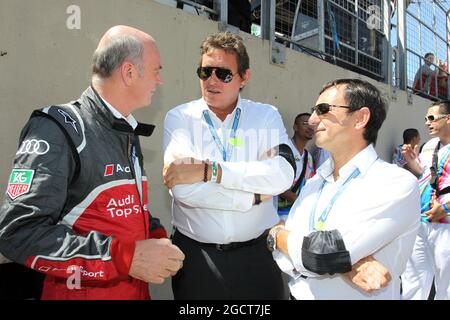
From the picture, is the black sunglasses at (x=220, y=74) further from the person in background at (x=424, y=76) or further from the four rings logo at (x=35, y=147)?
the person in background at (x=424, y=76)

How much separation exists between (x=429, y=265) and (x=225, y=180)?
3.26 metres

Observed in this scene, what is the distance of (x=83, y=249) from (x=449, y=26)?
36.9ft

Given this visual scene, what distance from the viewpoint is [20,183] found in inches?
50.7

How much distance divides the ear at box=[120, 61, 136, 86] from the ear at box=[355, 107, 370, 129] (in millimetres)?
1035

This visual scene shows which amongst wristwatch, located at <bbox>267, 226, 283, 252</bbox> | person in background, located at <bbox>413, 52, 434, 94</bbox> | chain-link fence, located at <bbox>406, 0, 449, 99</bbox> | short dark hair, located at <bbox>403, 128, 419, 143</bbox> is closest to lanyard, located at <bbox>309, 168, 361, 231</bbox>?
wristwatch, located at <bbox>267, 226, 283, 252</bbox>

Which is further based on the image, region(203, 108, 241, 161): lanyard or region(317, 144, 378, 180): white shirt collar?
region(203, 108, 241, 161): lanyard

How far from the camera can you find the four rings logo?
1312 mm

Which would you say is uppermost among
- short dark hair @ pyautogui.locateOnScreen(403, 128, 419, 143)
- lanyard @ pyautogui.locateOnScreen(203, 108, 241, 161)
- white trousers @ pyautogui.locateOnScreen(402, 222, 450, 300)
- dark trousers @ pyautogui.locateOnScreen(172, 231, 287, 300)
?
short dark hair @ pyautogui.locateOnScreen(403, 128, 419, 143)

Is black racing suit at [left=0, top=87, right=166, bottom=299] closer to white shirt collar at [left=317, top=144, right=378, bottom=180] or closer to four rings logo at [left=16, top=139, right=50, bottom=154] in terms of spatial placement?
four rings logo at [left=16, top=139, right=50, bottom=154]

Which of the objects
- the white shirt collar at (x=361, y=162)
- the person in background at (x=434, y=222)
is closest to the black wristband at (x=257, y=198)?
the white shirt collar at (x=361, y=162)

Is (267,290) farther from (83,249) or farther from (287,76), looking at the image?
(287,76)

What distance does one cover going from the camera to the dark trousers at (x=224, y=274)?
79.0 inches

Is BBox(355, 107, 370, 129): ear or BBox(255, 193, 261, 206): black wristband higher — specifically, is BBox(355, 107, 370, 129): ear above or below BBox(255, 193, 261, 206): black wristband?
above

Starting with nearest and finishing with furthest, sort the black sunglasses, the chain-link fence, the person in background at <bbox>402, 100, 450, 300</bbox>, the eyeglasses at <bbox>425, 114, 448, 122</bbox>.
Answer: the black sunglasses → the person in background at <bbox>402, 100, 450, 300</bbox> → the eyeglasses at <bbox>425, 114, 448, 122</bbox> → the chain-link fence
